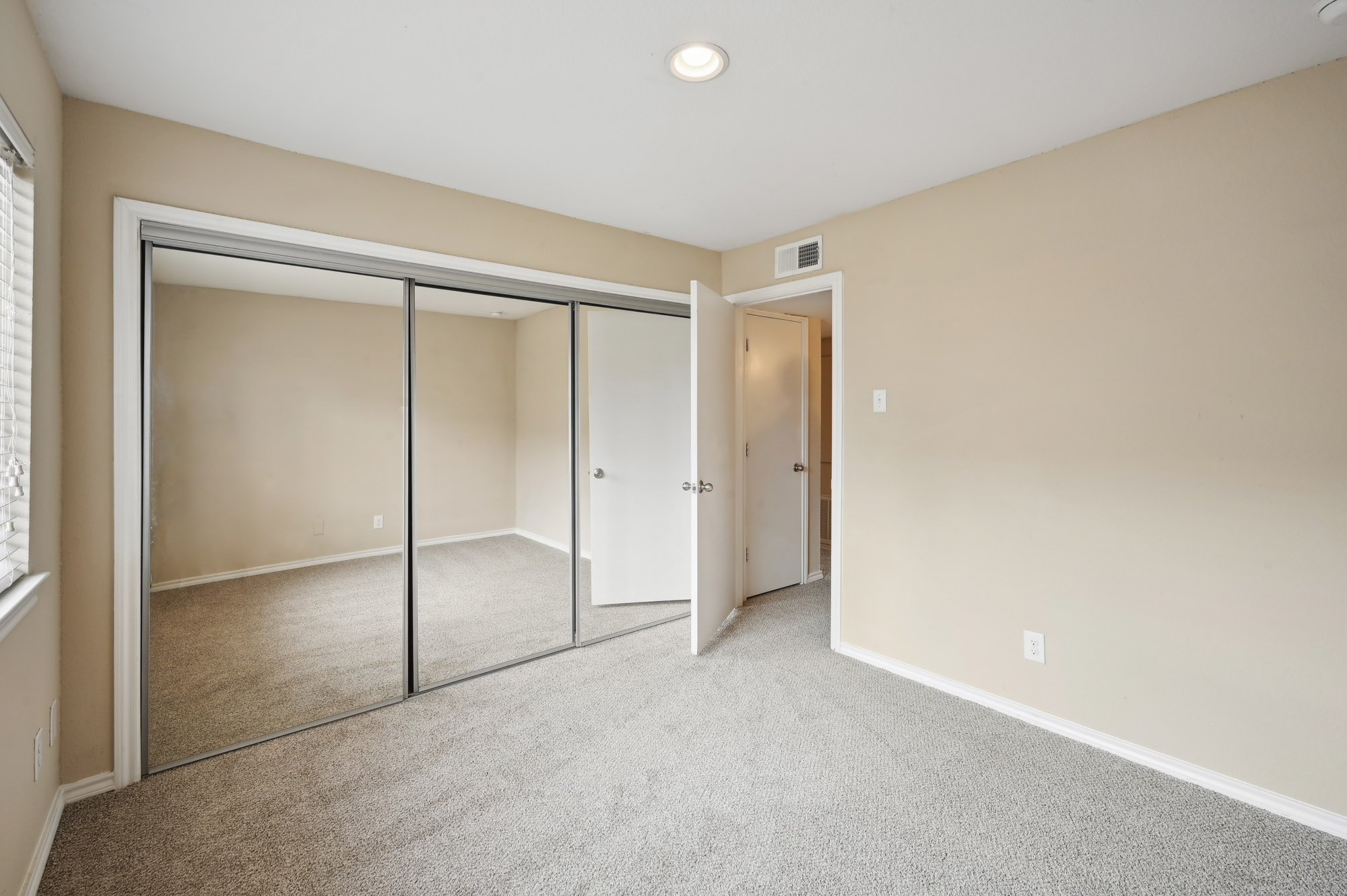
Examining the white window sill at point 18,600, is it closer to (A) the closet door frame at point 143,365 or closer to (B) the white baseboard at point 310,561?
(A) the closet door frame at point 143,365

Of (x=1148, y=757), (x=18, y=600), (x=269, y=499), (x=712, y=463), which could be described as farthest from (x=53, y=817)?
(x=1148, y=757)

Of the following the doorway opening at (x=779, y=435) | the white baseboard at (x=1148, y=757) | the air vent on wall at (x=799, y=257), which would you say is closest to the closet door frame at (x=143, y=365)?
the air vent on wall at (x=799, y=257)

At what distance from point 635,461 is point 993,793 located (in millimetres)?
2347

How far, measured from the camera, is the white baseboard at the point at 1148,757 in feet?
6.07

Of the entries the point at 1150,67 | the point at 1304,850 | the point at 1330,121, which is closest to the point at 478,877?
the point at 1304,850

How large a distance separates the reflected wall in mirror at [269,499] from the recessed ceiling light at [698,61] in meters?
1.58

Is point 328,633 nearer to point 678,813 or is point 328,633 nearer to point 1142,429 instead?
point 678,813

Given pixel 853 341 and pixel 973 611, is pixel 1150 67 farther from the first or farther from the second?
pixel 973 611

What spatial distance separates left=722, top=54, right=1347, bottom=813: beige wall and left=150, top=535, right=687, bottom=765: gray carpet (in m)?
1.92

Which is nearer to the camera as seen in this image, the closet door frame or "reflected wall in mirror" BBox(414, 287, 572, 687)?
the closet door frame

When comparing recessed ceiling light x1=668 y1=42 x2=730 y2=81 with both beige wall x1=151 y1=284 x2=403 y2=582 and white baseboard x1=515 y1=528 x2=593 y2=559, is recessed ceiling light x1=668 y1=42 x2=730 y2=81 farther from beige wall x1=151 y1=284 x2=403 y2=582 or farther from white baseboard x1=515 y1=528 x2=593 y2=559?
white baseboard x1=515 y1=528 x2=593 y2=559

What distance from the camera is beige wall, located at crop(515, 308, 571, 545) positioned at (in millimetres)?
A: 3062

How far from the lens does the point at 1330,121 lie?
178 centimetres

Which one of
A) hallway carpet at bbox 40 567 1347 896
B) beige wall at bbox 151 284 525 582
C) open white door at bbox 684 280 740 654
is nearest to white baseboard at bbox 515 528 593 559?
beige wall at bbox 151 284 525 582
